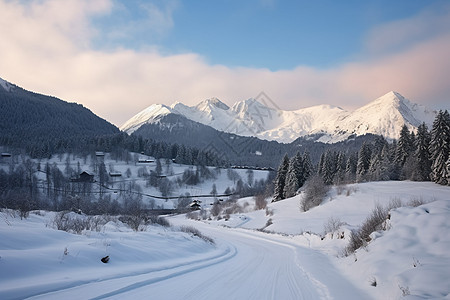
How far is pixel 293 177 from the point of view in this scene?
63656mm

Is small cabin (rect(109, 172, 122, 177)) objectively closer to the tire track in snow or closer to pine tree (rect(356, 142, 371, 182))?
pine tree (rect(356, 142, 371, 182))

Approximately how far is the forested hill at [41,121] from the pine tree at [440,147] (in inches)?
4884

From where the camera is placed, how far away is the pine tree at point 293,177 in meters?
63.2

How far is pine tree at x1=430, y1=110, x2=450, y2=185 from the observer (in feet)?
147

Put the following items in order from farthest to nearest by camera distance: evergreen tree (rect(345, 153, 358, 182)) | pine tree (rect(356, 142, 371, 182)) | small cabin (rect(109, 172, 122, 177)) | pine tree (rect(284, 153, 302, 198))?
small cabin (rect(109, 172, 122, 177))
evergreen tree (rect(345, 153, 358, 182))
pine tree (rect(356, 142, 371, 182))
pine tree (rect(284, 153, 302, 198))

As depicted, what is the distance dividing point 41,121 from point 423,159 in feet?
573

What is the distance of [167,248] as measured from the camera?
10.4m

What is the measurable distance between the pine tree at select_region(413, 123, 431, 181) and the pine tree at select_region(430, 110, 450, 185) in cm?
398

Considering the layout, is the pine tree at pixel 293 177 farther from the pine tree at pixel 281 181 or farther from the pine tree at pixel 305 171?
the pine tree at pixel 281 181

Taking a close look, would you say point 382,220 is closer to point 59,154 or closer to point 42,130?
point 59,154

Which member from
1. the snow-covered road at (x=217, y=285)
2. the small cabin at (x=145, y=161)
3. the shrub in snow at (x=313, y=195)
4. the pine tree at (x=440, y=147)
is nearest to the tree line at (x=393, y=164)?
the pine tree at (x=440, y=147)

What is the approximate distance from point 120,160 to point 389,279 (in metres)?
121

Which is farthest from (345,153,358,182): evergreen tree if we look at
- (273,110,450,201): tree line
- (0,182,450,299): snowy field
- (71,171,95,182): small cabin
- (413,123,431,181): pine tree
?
(71,171,95,182): small cabin

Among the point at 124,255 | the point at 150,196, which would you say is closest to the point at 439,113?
the point at 124,255
